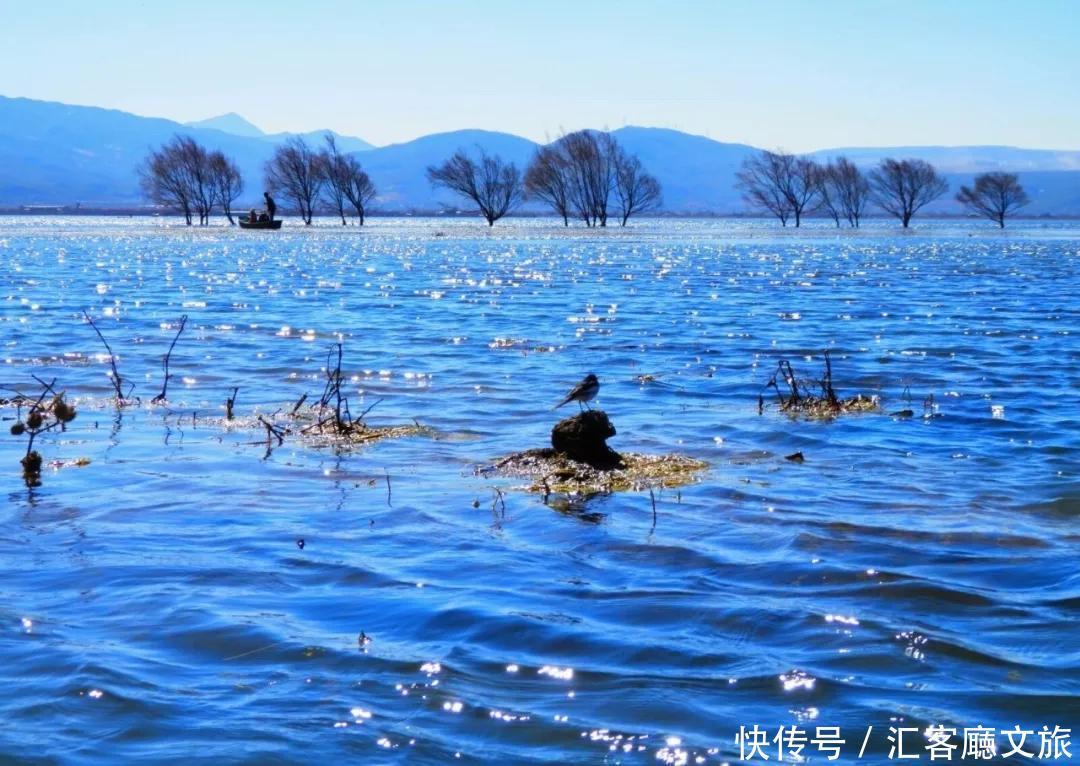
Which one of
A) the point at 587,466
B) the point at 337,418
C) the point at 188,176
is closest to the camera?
the point at 587,466

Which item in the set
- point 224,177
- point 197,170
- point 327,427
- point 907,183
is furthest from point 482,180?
point 327,427

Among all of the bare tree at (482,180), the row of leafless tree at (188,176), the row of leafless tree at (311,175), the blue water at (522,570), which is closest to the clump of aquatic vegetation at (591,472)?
the blue water at (522,570)

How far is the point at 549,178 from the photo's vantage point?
10325 centimetres

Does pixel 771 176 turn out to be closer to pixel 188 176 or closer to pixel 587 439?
pixel 188 176

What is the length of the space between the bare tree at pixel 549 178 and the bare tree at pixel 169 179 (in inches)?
1077

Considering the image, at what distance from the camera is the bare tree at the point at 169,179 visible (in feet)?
325

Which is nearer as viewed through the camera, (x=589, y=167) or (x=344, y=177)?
(x=589, y=167)

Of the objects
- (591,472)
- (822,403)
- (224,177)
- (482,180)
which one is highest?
(482,180)

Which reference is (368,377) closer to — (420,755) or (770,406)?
(770,406)

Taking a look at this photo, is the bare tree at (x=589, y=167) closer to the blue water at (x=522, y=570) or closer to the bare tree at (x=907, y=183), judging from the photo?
the bare tree at (x=907, y=183)

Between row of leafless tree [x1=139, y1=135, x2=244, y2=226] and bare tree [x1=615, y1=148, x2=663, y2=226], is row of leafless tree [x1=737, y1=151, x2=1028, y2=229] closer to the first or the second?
bare tree [x1=615, y1=148, x2=663, y2=226]

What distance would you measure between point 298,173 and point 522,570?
4114 inches

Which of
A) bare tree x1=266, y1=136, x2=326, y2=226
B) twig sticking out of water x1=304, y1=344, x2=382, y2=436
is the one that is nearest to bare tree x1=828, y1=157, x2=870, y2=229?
bare tree x1=266, y1=136, x2=326, y2=226

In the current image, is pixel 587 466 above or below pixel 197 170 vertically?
below
